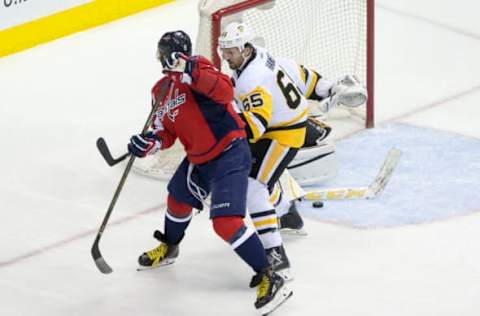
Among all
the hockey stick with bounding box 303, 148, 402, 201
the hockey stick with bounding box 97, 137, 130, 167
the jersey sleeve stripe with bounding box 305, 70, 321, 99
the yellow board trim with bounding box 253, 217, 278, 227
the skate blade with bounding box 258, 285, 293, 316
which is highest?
the hockey stick with bounding box 97, 137, 130, 167

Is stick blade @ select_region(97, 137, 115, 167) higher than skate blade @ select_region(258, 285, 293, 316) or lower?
higher

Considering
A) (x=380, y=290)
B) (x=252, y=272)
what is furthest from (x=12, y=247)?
(x=380, y=290)

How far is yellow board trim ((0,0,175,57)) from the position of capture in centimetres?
921

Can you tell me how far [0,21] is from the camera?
8969 mm

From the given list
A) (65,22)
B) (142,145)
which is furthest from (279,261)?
(65,22)

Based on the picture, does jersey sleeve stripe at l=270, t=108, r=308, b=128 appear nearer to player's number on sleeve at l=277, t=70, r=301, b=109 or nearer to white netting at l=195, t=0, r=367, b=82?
player's number on sleeve at l=277, t=70, r=301, b=109

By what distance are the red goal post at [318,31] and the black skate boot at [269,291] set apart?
5.45 ft

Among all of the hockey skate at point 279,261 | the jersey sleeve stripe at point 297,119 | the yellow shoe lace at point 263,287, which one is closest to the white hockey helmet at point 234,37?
the jersey sleeve stripe at point 297,119

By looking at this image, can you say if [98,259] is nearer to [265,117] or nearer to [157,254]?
[157,254]

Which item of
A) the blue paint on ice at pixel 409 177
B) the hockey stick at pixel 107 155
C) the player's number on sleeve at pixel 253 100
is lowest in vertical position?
the blue paint on ice at pixel 409 177

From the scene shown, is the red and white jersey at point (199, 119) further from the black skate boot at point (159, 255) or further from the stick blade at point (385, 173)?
the stick blade at point (385, 173)

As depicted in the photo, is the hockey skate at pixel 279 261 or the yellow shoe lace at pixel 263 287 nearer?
the yellow shoe lace at pixel 263 287

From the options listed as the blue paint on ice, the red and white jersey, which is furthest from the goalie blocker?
the red and white jersey

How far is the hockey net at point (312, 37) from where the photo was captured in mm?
7477
